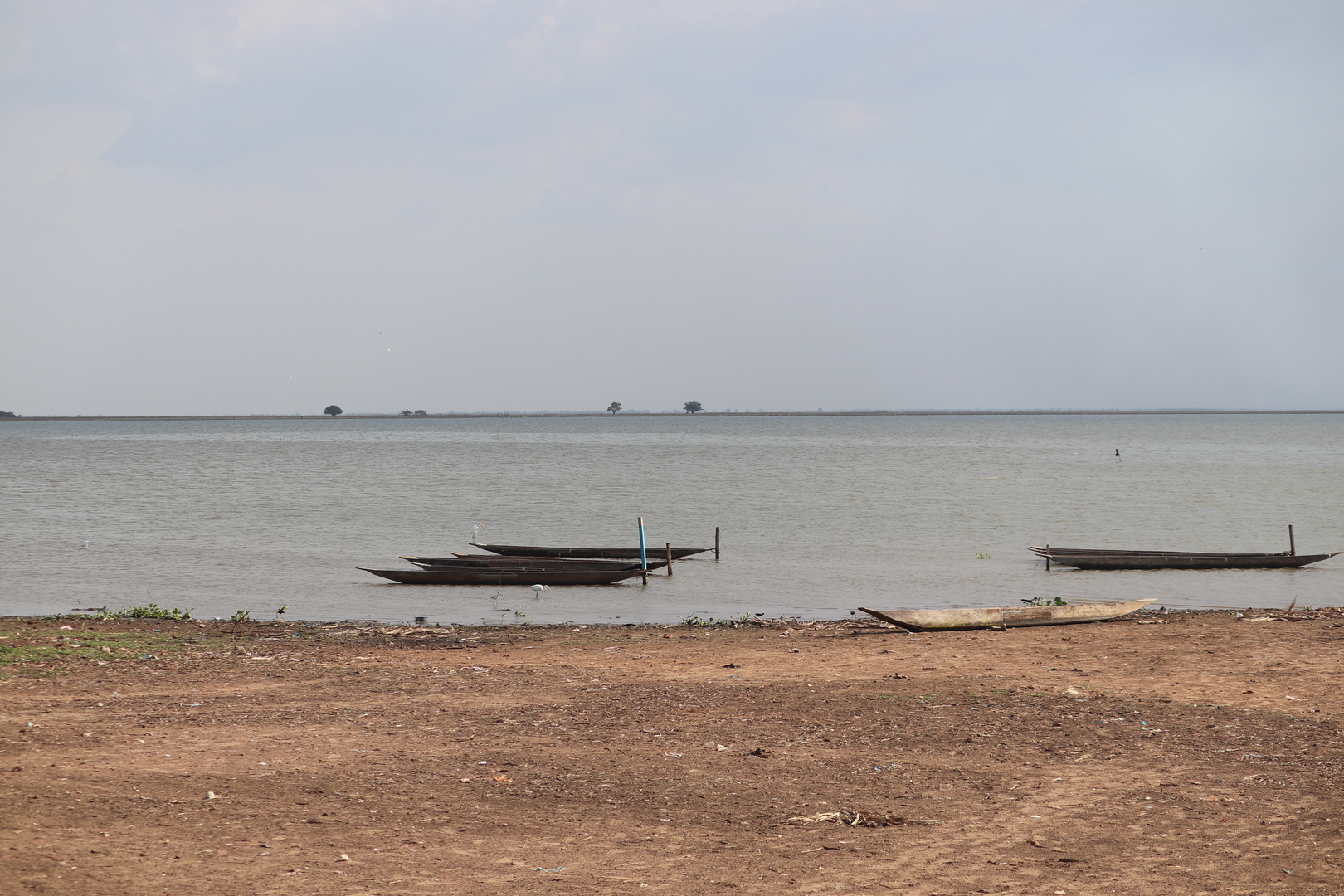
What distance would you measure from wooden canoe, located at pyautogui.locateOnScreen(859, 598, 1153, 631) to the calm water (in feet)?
11.0

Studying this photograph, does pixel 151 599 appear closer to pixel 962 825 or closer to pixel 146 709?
pixel 146 709

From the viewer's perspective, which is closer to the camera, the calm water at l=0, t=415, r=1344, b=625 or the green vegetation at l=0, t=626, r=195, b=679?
the green vegetation at l=0, t=626, r=195, b=679

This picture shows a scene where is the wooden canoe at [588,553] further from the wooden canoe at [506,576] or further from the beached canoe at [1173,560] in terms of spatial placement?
the beached canoe at [1173,560]

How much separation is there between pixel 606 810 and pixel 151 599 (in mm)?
17937

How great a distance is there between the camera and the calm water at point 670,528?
76.6 feet

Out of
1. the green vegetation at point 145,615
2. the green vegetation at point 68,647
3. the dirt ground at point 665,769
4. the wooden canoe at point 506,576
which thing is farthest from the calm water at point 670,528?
the dirt ground at point 665,769

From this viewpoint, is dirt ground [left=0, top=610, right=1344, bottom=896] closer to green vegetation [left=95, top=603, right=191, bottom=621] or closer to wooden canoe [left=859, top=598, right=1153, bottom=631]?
wooden canoe [left=859, top=598, right=1153, bottom=631]

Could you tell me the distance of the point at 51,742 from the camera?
980cm

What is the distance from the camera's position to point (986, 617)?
702 inches

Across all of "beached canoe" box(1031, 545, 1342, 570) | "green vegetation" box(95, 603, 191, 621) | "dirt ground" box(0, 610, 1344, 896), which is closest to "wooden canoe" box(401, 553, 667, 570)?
"green vegetation" box(95, 603, 191, 621)

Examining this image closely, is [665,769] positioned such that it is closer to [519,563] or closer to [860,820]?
[860,820]

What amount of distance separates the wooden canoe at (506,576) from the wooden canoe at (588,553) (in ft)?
14.2

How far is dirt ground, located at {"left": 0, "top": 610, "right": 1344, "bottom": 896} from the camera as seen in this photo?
7.18 meters

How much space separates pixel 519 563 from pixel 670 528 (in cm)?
1386
